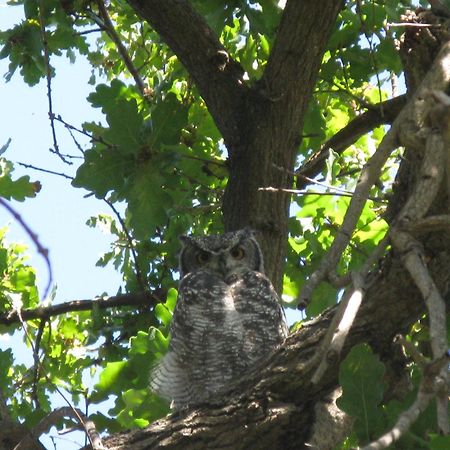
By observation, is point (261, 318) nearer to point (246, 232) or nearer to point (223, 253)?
point (246, 232)

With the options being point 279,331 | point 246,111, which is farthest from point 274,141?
point 279,331

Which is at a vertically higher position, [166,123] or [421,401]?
[166,123]

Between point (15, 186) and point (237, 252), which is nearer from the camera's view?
point (15, 186)

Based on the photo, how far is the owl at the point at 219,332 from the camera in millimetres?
3787

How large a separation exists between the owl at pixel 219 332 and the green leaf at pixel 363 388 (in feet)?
4.86

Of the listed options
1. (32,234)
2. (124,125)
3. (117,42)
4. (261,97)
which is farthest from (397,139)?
(117,42)

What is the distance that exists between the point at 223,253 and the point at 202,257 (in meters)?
0.20

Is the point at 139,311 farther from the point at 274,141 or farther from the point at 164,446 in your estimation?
the point at 164,446

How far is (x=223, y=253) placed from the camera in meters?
4.29

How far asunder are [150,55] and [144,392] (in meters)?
2.74

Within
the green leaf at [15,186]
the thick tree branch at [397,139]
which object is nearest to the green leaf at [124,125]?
the green leaf at [15,186]

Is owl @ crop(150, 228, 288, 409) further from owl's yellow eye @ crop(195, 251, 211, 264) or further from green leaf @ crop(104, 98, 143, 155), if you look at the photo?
green leaf @ crop(104, 98, 143, 155)

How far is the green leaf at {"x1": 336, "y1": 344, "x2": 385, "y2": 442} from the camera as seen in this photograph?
2.20 metres

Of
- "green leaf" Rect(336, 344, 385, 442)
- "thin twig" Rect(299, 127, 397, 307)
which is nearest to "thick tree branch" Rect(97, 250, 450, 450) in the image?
"green leaf" Rect(336, 344, 385, 442)
